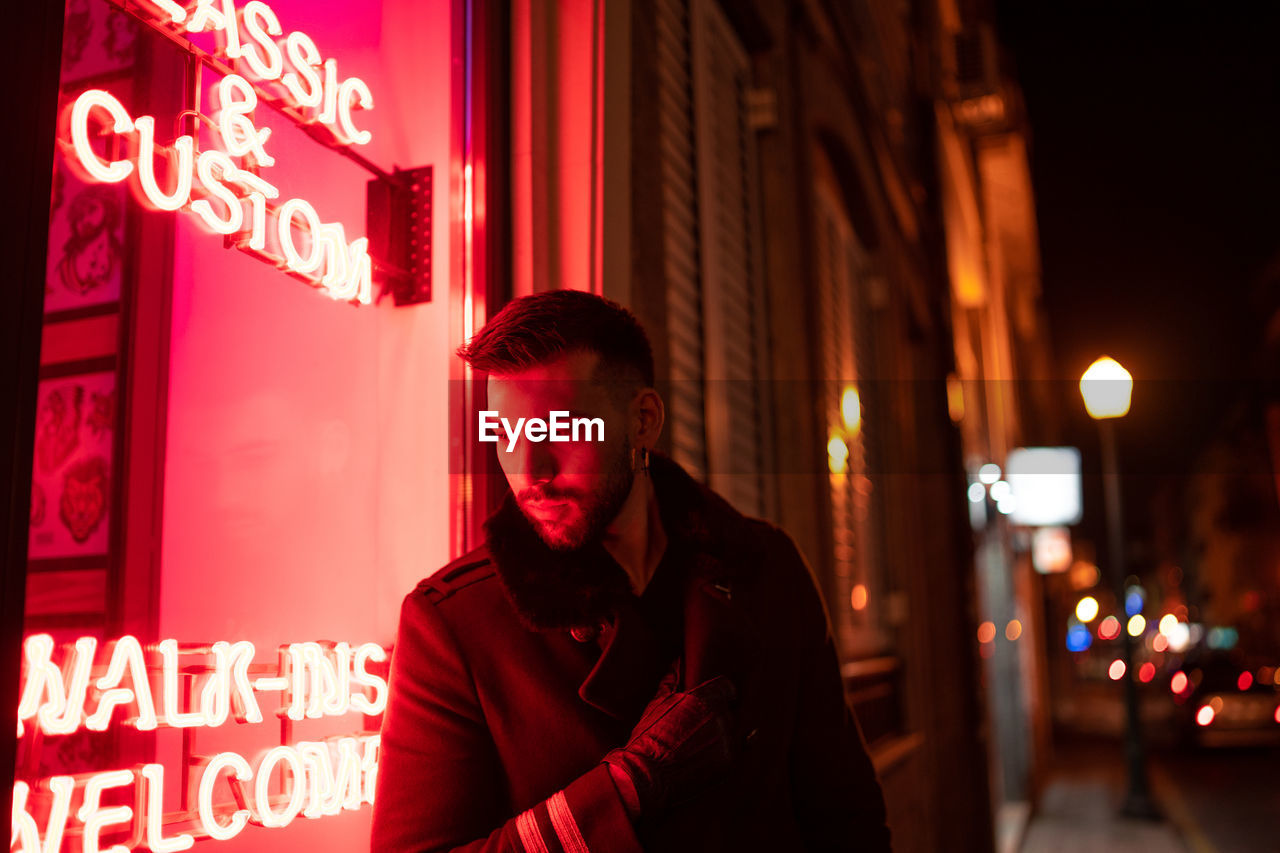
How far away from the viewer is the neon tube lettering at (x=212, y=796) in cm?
211

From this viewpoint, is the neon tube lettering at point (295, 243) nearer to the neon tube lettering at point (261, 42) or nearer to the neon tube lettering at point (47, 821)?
the neon tube lettering at point (261, 42)

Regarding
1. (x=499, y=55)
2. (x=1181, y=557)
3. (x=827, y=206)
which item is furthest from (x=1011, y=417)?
(x=1181, y=557)

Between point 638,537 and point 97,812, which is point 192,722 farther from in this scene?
point 638,537

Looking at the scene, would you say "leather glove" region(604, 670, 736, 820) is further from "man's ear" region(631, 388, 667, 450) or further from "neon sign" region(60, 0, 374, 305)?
"neon sign" region(60, 0, 374, 305)

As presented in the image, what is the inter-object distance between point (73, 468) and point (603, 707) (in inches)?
48.4

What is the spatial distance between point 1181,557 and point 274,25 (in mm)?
94732

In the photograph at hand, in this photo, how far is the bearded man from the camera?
1.87m

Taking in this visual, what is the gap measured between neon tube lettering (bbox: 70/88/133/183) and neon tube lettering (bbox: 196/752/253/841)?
1.14m

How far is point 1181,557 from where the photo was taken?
8600 cm

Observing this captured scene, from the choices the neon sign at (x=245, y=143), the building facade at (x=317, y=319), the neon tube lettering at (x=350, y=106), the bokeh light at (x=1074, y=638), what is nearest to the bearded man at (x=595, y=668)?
the building facade at (x=317, y=319)

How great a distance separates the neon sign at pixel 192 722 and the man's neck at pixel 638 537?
746 mm

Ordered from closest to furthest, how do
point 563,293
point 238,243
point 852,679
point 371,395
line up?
point 563,293 < point 238,243 < point 371,395 < point 852,679

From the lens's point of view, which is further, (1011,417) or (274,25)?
(1011,417)

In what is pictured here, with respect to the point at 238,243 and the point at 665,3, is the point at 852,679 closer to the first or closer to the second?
the point at 665,3
